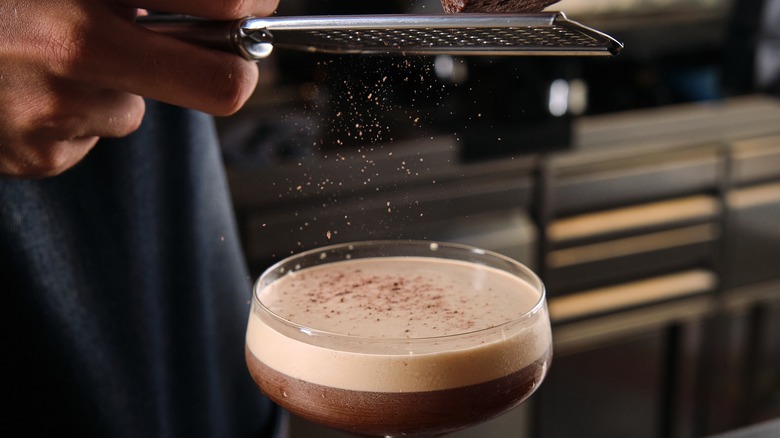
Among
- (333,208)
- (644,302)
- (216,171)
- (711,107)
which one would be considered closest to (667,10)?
(711,107)

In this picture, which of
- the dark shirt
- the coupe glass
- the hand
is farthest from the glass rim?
the dark shirt

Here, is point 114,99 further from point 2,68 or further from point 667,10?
point 667,10

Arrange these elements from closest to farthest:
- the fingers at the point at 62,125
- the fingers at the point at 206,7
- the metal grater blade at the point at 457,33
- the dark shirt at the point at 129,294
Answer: the metal grater blade at the point at 457,33
the fingers at the point at 206,7
the fingers at the point at 62,125
the dark shirt at the point at 129,294

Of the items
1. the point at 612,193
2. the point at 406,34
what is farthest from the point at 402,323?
the point at 612,193

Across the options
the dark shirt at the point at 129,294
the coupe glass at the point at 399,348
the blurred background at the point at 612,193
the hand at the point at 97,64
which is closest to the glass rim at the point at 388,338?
the coupe glass at the point at 399,348

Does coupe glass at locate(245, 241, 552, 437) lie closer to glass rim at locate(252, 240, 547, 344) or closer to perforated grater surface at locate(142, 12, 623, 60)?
glass rim at locate(252, 240, 547, 344)

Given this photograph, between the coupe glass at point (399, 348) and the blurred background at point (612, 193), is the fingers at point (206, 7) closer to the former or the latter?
the coupe glass at point (399, 348)

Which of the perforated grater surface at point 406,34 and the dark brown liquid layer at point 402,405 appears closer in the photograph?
the perforated grater surface at point 406,34
